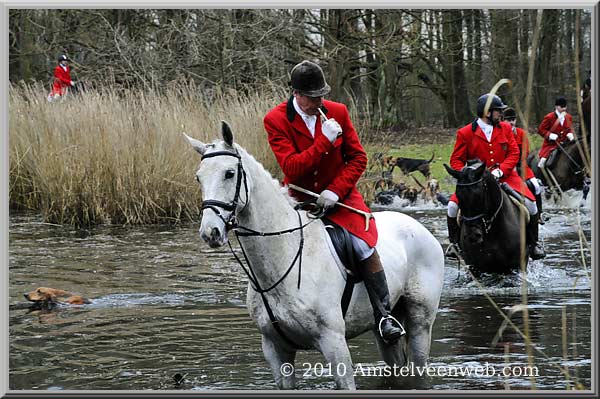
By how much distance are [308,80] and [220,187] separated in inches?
38.2

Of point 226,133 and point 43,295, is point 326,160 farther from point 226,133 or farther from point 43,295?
point 43,295

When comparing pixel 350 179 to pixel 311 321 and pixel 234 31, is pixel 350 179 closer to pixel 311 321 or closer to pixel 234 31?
pixel 311 321

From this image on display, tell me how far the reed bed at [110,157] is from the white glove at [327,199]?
9.74 meters

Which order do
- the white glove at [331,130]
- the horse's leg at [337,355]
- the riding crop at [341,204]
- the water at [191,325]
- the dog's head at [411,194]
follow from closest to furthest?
the horse's leg at [337,355] → the white glove at [331,130] → the riding crop at [341,204] → the water at [191,325] → the dog's head at [411,194]

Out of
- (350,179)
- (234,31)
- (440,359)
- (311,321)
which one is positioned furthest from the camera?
(234,31)

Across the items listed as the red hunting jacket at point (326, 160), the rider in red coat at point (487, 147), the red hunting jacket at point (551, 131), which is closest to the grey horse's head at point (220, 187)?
the red hunting jacket at point (326, 160)

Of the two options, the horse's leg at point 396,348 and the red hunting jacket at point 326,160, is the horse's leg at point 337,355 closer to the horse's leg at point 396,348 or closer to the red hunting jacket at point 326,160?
the red hunting jacket at point 326,160

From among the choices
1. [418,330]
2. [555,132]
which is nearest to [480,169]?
[418,330]

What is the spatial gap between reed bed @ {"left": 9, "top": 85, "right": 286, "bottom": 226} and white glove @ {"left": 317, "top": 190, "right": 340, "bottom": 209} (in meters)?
9.74

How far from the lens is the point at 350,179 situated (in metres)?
5.98

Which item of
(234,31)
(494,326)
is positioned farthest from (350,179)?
(234,31)

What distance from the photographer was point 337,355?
554 centimetres

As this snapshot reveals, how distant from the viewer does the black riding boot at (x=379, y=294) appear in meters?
5.86

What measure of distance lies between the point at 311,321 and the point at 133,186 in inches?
426
